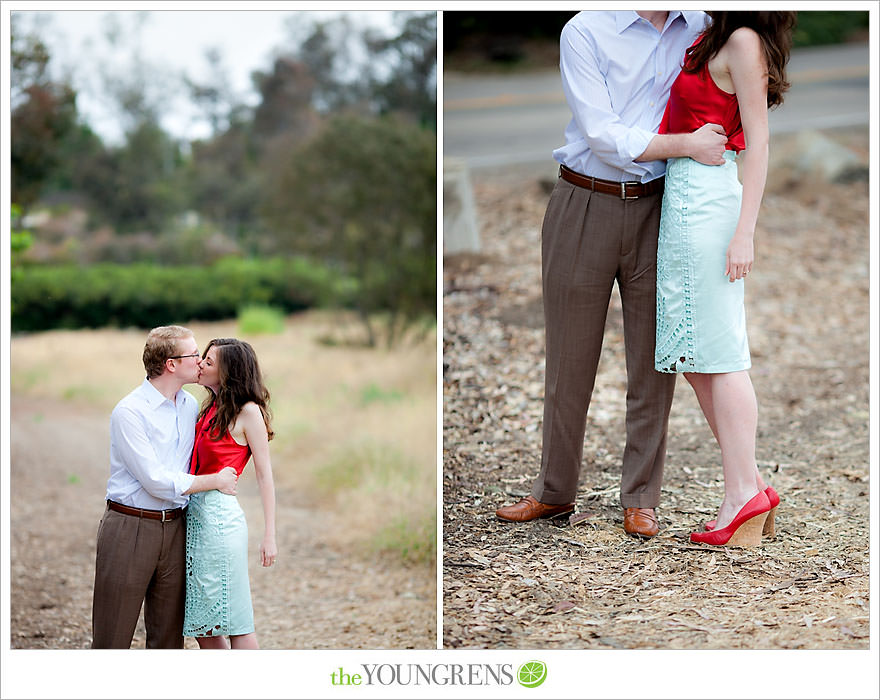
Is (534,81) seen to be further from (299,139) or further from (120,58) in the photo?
(120,58)

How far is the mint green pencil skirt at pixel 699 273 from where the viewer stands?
8.36 ft

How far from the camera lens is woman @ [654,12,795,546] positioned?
245 cm

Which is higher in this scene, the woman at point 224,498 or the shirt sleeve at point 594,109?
the shirt sleeve at point 594,109

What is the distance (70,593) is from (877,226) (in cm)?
405

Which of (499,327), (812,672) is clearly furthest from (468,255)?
(812,672)

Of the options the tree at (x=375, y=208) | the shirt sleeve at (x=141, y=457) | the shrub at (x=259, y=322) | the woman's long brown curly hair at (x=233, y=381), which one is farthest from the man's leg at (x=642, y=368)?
the shrub at (x=259, y=322)

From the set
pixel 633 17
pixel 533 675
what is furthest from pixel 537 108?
pixel 533 675

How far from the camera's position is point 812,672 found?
2.38 metres

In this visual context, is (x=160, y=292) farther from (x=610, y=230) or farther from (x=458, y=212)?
(x=610, y=230)

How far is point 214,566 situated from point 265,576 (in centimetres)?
293

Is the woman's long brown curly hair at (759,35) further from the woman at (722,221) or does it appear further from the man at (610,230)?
the man at (610,230)

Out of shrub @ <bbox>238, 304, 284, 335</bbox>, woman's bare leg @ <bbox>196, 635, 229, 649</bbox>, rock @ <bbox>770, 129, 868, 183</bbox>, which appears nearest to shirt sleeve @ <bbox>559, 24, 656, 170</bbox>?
woman's bare leg @ <bbox>196, 635, 229, 649</bbox>

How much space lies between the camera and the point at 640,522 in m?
2.89

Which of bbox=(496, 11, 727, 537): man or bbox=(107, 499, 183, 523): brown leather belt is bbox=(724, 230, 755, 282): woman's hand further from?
bbox=(107, 499, 183, 523): brown leather belt
